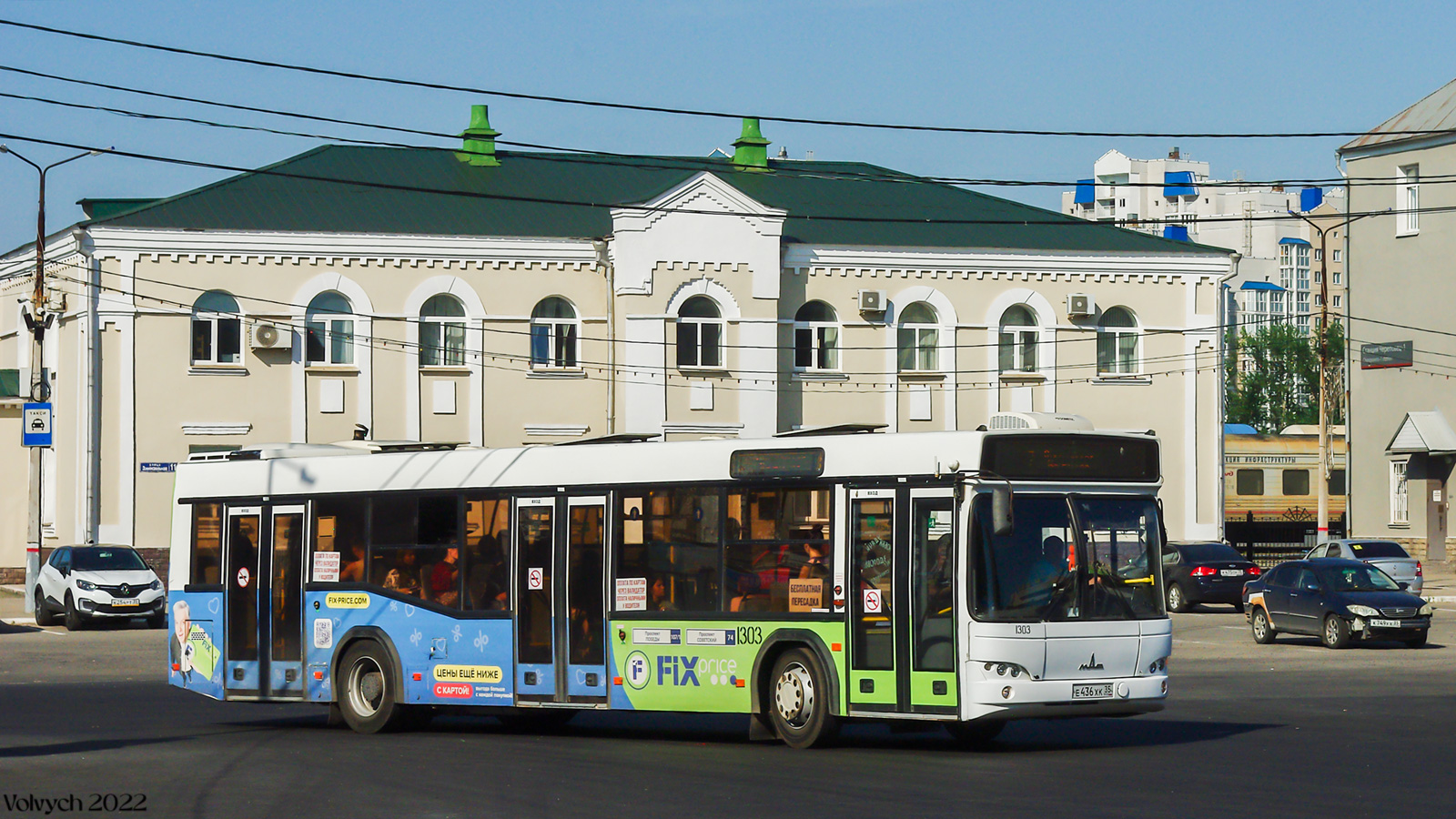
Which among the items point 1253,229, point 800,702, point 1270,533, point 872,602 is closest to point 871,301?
point 1270,533

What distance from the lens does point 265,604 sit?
18328 millimetres

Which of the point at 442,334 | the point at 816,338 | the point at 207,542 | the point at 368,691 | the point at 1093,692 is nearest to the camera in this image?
the point at 1093,692

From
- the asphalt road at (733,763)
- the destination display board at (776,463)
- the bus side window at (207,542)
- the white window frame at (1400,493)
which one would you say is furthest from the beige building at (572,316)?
the destination display board at (776,463)

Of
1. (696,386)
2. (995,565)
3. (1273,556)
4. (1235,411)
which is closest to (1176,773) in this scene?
(995,565)

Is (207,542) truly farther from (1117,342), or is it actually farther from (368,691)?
(1117,342)

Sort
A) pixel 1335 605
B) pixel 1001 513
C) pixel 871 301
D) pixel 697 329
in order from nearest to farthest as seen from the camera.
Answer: pixel 1001 513, pixel 1335 605, pixel 697 329, pixel 871 301

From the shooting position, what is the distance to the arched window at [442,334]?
43.9 m

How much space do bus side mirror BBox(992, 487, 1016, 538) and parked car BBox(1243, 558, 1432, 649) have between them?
16.7 meters

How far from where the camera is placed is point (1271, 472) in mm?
62031

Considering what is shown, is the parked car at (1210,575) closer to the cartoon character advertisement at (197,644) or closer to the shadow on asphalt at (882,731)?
the shadow on asphalt at (882,731)

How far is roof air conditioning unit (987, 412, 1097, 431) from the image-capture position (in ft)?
49.7

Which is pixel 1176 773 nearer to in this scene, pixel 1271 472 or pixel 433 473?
pixel 433 473

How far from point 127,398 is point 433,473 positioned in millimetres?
26409

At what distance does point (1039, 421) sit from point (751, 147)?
35.5 m
